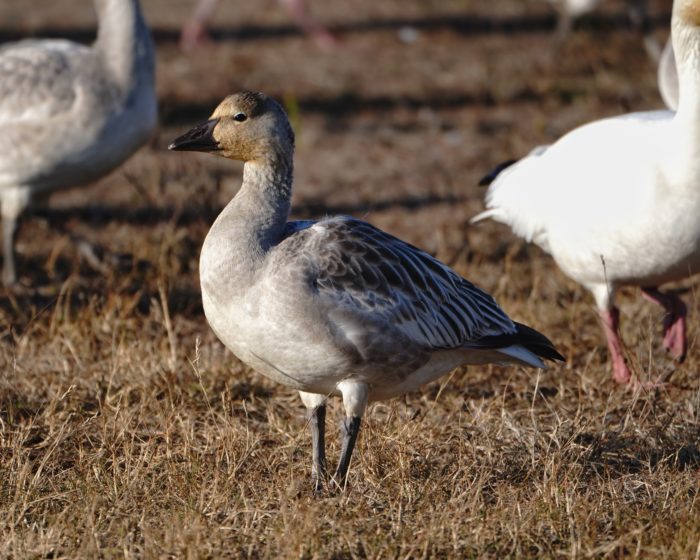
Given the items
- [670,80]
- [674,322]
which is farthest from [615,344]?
[670,80]

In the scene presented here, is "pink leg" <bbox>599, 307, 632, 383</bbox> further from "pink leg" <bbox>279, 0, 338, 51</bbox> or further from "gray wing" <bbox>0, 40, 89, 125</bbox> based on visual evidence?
"pink leg" <bbox>279, 0, 338, 51</bbox>

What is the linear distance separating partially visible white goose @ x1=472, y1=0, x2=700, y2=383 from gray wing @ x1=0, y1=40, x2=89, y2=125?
2.59 meters

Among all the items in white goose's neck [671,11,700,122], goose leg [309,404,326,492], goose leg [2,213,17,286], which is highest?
white goose's neck [671,11,700,122]

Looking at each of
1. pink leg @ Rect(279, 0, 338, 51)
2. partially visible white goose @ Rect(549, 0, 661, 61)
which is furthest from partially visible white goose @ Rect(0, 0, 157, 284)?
partially visible white goose @ Rect(549, 0, 661, 61)

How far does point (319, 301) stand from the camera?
391 centimetres

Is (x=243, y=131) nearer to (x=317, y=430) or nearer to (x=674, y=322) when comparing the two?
(x=317, y=430)

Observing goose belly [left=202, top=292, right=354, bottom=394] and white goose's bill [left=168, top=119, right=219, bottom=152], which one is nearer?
goose belly [left=202, top=292, right=354, bottom=394]

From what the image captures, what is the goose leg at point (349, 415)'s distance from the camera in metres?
4.07

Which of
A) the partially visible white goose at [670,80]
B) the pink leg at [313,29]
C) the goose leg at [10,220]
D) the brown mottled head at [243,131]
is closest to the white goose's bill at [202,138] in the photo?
the brown mottled head at [243,131]

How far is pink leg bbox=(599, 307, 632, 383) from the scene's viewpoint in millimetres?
5250

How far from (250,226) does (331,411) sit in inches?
47.1

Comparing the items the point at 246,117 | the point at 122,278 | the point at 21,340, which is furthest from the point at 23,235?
the point at 246,117

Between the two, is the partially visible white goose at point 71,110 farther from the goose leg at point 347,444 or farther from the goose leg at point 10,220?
the goose leg at point 347,444

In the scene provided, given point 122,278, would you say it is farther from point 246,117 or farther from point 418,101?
point 418,101
